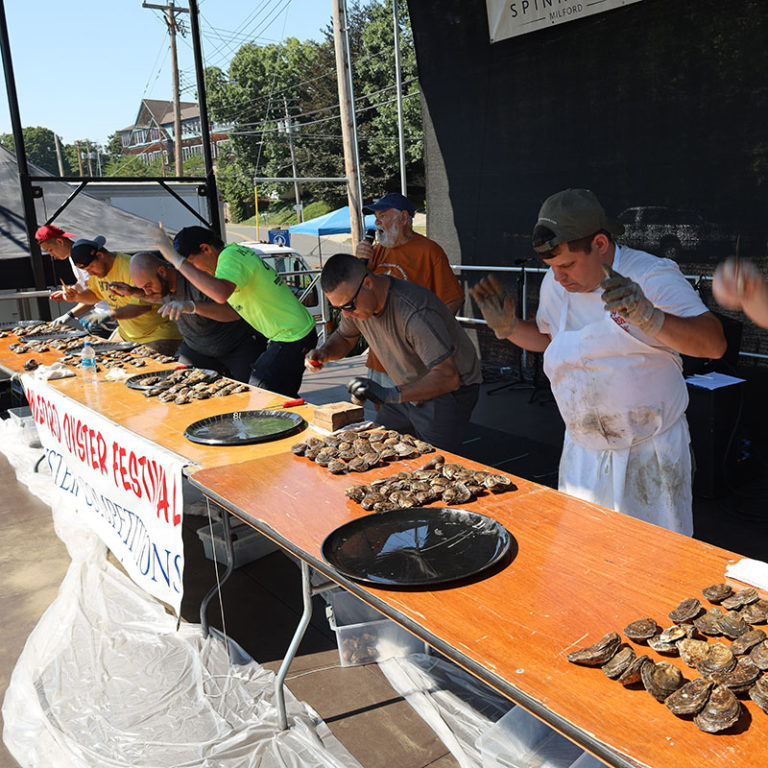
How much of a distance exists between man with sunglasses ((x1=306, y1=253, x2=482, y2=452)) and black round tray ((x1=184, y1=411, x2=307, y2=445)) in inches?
11.7

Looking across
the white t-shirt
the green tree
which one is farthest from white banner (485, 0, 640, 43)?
the green tree

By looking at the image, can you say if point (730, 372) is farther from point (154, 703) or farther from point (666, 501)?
point (154, 703)

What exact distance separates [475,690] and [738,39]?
4222mm

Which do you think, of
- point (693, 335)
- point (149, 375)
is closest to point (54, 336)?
point (149, 375)

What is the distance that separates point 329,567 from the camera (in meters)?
1.57

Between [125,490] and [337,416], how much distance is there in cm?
98

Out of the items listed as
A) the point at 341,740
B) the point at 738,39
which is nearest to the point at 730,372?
the point at 738,39

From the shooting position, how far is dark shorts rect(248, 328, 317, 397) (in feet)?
12.5

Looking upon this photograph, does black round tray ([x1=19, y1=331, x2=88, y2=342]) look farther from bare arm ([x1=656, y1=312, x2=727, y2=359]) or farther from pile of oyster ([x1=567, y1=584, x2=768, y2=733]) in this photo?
pile of oyster ([x1=567, y1=584, x2=768, y2=733])

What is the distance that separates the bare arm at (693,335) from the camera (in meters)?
1.70

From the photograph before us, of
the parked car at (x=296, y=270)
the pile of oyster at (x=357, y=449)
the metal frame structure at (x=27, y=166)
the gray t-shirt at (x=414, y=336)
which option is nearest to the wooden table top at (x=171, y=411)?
the pile of oyster at (x=357, y=449)

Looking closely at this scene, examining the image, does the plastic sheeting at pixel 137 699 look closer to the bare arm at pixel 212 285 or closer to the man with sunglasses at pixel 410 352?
the man with sunglasses at pixel 410 352

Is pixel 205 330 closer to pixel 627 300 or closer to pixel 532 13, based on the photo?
pixel 627 300

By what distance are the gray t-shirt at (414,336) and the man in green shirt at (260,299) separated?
936 millimetres
